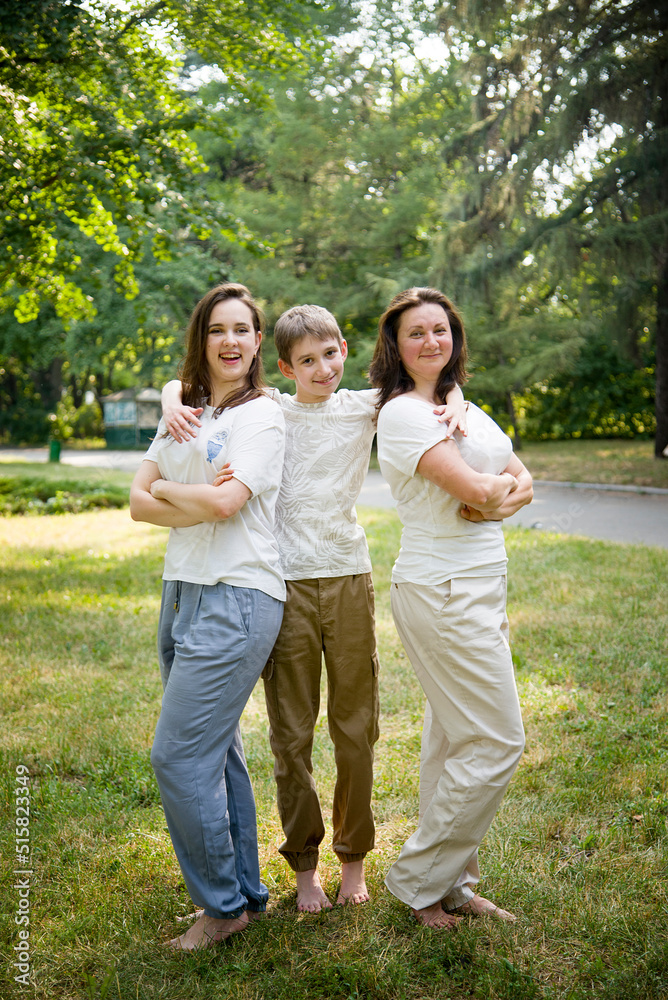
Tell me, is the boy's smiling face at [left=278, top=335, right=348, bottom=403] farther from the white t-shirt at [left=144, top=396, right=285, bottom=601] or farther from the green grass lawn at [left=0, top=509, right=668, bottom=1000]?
the green grass lawn at [left=0, top=509, right=668, bottom=1000]

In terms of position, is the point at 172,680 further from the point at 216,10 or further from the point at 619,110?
the point at 619,110

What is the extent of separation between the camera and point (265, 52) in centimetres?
774

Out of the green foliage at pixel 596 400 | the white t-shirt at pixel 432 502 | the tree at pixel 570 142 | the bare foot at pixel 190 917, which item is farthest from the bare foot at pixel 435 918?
the green foliage at pixel 596 400

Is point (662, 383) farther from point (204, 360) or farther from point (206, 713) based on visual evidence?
point (206, 713)

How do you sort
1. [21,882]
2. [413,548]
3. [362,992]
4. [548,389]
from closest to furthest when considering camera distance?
[362,992] < [413,548] < [21,882] < [548,389]

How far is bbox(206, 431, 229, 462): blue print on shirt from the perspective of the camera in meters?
2.40

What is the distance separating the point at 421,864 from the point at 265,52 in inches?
305

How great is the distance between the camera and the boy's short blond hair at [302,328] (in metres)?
2.55

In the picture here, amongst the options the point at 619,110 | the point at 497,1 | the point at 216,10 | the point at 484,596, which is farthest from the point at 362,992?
the point at 497,1

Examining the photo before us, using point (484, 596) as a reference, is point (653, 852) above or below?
below

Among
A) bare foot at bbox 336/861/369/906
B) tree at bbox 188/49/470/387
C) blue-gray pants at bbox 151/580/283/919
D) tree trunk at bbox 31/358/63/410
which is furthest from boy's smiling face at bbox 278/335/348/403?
tree trunk at bbox 31/358/63/410

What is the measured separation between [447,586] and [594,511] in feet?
30.7

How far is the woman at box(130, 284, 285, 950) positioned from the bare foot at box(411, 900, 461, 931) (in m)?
0.55

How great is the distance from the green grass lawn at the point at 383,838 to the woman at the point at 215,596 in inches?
10.6
